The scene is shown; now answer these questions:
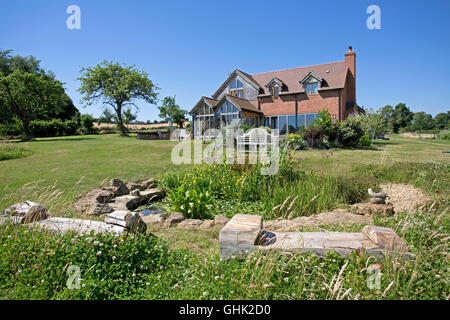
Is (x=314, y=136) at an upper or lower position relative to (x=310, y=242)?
upper

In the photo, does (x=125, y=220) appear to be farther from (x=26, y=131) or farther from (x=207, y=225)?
(x=26, y=131)

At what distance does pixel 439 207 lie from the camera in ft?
16.8

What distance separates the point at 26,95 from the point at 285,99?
2799cm

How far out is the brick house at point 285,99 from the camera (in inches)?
954

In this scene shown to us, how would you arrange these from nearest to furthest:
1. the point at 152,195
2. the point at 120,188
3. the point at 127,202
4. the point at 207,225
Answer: the point at 207,225
the point at 127,202
the point at 120,188
the point at 152,195

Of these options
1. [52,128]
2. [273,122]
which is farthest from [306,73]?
[52,128]

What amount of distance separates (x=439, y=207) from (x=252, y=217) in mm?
4289

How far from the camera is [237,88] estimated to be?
1125 inches

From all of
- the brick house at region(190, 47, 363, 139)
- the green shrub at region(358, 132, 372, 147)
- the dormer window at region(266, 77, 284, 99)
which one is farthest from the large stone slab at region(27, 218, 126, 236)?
the dormer window at region(266, 77, 284, 99)

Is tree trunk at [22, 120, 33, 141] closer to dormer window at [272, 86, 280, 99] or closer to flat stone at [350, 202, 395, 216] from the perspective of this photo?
dormer window at [272, 86, 280, 99]

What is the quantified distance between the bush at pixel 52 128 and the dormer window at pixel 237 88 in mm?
25769

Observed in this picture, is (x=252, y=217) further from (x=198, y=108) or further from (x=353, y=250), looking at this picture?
(x=198, y=108)
